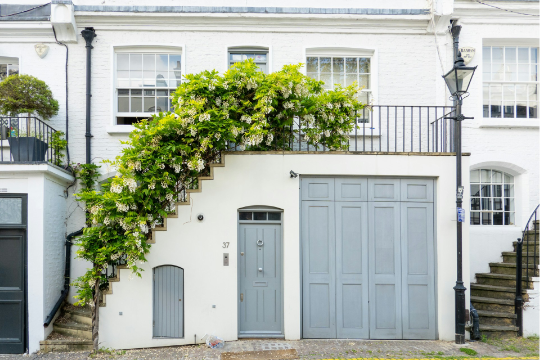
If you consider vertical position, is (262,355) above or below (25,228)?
below

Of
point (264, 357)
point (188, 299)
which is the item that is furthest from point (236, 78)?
point (264, 357)

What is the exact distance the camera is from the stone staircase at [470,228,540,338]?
812 cm

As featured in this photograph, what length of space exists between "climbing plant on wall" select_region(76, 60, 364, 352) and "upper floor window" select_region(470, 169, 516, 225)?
402 cm

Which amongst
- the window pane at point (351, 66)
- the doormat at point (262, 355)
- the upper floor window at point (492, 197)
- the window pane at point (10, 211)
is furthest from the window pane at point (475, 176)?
the window pane at point (10, 211)

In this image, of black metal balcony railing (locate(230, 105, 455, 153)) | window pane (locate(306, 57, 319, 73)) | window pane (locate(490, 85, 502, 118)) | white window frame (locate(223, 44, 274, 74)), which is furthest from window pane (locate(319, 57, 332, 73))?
window pane (locate(490, 85, 502, 118))

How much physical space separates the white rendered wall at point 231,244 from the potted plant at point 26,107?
2876mm

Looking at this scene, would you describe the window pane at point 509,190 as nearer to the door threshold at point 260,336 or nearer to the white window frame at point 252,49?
the white window frame at point 252,49

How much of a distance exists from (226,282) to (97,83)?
17.0 feet

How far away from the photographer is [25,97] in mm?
8383

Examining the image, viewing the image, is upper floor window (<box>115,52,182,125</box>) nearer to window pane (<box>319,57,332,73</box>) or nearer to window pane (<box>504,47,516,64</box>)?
window pane (<box>319,57,332,73</box>)

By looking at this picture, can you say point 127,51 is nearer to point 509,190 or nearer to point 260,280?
point 260,280

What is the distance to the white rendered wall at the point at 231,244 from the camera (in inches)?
302

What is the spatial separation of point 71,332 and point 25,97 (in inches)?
182

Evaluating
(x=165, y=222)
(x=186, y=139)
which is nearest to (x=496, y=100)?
(x=186, y=139)
